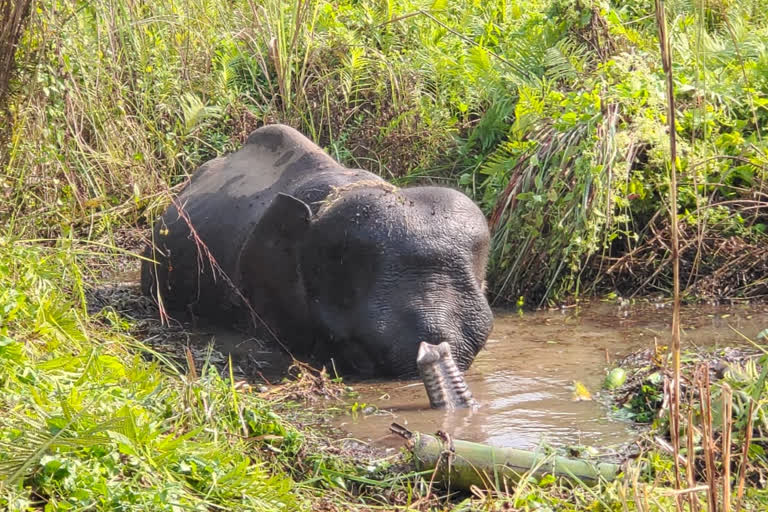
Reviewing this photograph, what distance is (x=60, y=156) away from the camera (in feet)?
21.4

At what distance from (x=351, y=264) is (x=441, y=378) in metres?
1.09

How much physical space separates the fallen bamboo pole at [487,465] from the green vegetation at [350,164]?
75 mm

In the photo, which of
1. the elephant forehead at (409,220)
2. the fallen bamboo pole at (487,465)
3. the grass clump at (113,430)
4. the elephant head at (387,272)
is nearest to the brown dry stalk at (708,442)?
the fallen bamboo pole at (487,465)

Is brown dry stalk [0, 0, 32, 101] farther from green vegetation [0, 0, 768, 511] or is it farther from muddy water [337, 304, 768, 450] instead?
muddy water [337, 304, 768, 450]

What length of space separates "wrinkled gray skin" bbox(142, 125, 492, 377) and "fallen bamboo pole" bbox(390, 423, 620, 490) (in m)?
1.59

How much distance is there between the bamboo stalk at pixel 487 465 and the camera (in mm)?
4016

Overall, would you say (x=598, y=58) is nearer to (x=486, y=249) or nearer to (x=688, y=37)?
(x=688, y=37)

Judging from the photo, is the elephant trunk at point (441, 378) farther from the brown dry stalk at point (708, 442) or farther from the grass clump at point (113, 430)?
the brown dry stalk at point (708, 442)

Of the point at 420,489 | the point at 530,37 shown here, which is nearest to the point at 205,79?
the point at 530,37

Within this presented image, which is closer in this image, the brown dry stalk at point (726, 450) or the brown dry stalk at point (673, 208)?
the brown dry stalk at point (673, 208)

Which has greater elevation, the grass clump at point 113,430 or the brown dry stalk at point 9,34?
the brown dry stalk at point 9,34

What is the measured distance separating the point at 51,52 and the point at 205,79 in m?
3.64

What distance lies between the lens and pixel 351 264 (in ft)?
20.0

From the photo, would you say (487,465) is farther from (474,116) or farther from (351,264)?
(474,116)
